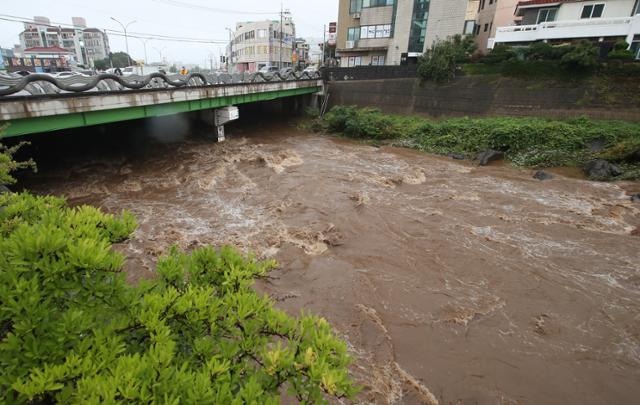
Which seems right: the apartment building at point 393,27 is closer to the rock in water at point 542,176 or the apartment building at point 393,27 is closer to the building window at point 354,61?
the building window at point 354,61

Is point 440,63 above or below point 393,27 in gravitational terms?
below

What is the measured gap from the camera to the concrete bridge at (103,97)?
1171 centimetres

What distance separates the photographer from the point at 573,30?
2583cm

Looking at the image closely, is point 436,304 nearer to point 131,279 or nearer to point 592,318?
point 592,318

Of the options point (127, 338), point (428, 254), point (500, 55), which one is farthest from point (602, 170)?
point (127, 338)

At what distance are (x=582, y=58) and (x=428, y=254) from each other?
20771mm

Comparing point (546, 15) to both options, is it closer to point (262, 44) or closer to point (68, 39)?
point (262, 44)

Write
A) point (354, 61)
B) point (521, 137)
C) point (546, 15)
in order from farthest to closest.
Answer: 1. point (354, 61)
2. point (546, 15)
3. point (521, 137)

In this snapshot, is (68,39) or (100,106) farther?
(68,39)

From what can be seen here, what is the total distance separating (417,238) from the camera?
1162 centimetres

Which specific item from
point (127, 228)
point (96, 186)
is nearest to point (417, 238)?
point (127, 228)

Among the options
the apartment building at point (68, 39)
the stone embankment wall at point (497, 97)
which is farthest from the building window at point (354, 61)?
the apartment building at point (68, 39)

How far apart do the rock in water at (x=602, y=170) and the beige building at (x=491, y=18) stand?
18588 millimetres

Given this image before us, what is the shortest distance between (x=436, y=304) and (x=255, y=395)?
7125 mm
